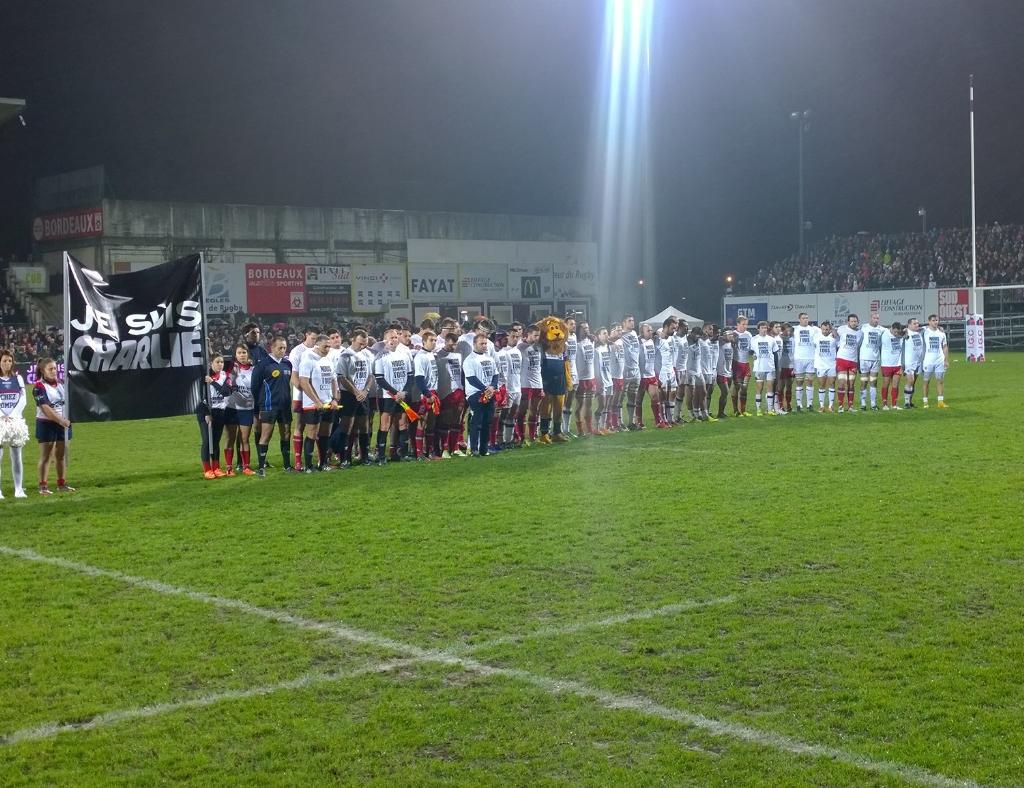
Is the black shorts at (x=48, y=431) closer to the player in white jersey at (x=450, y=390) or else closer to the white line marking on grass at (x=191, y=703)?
the player in white jersey at (x=450, y=390)

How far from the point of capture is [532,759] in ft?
16.1

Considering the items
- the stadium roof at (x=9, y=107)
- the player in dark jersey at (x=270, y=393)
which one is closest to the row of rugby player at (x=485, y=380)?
the player in dark jersey at (x=270, y=393)

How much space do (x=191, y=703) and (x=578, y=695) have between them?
2.02 meters

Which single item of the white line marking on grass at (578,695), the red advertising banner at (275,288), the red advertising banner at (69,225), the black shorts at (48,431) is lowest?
the white line marking on grass at (578,695)

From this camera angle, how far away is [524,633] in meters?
6.84

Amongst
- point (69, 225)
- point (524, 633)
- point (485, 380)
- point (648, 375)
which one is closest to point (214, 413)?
point (485, 380)

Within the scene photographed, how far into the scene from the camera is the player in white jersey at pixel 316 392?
14570 mm

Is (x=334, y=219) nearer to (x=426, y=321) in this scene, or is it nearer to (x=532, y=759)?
(x=426, y=321)

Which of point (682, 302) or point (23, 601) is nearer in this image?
point (23, 601)

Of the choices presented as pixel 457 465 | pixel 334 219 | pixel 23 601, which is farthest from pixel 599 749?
pixel 334 219

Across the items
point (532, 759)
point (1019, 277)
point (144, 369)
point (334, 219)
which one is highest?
point (334, 219)

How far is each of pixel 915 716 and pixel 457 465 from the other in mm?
10161

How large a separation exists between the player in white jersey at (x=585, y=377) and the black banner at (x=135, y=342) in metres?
7.15

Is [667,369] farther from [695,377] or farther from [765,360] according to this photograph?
[765,360]
